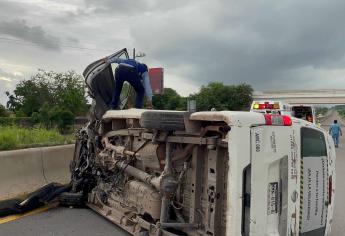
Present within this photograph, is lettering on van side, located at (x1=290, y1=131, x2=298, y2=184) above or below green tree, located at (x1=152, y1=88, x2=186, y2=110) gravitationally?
below

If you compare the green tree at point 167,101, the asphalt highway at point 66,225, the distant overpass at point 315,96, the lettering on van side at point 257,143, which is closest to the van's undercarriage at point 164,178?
the asphalt highway at point 66,225

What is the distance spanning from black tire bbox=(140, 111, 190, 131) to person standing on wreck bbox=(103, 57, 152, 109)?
6.95 feet

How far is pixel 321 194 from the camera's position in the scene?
421 cm

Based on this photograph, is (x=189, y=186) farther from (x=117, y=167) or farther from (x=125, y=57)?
(x=125, y=57)

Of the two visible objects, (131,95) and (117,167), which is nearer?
(117,167)

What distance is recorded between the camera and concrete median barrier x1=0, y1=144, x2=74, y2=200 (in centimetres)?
645

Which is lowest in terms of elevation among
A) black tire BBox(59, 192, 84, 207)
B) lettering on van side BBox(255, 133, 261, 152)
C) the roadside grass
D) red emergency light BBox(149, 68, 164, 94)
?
black tire BBox(59, 192, 84, 207)

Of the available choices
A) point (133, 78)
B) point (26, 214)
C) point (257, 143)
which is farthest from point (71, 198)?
point (257, 143)

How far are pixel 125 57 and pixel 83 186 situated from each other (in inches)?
87.0

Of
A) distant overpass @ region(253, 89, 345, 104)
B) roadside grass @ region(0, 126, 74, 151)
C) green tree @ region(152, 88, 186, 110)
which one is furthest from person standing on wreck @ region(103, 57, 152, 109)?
green tree @ region(152, 88, 186, 110)

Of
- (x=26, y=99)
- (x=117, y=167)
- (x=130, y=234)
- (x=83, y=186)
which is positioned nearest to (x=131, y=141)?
(x=117, y=167)

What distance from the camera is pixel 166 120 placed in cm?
415

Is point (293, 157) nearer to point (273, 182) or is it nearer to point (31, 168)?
point (273, 182)

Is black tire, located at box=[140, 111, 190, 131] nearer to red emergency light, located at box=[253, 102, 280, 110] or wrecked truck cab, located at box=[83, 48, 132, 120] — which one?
wrecked truck cab, located at box=[83, 48, 132, 120]
